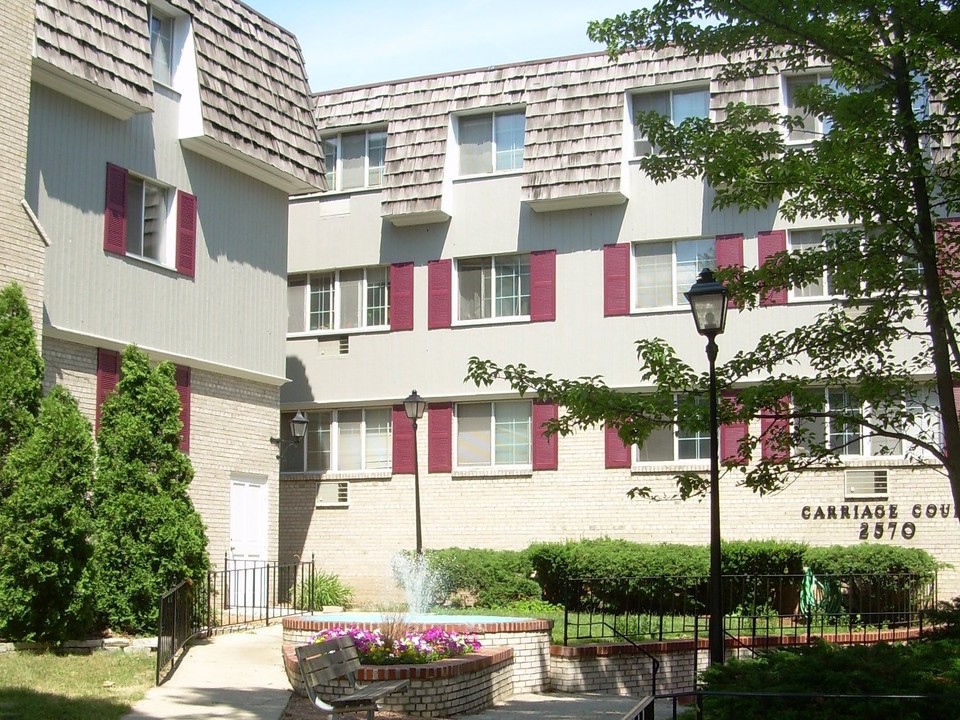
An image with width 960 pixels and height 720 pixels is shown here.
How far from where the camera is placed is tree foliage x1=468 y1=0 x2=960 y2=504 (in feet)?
42.9

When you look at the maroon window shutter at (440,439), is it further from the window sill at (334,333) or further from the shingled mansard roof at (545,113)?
the shingled mansard roof at (545,113)

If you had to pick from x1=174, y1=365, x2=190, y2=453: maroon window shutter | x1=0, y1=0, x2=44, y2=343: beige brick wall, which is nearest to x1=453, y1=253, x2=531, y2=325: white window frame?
x1=174, y1=365, x2=190, y2=453: maroon window shutter

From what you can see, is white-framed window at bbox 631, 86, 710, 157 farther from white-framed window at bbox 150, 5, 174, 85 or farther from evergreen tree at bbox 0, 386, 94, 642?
evergreen tree at bbox 0, 386, 94, 642

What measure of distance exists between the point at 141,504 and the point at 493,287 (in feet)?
35.3

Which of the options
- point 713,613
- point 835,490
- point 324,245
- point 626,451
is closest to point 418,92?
point 324,245

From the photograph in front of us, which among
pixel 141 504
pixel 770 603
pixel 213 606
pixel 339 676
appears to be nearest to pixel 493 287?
pixel 770 603

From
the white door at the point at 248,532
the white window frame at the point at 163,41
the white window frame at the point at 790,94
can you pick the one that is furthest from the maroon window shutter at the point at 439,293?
the white window frame at the point at 790,94

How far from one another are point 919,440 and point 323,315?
16586mm

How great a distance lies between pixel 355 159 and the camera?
28172 millimetres

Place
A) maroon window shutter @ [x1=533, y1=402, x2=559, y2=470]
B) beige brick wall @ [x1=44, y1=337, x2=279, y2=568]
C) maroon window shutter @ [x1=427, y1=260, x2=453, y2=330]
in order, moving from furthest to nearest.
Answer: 1. maroon window shutter @ [x1=427, y1=260, x2=453, y2=330]
2. maroon window shutter @ [x1=533, y1=402, x2=559, y2=470]
3. beige brick wall @ [x1=44, y1=337, x2=279, y2=568]

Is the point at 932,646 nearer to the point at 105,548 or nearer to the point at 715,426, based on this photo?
the point at 715,426

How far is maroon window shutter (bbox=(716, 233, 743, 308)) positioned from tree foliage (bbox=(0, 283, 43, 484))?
13.2 m

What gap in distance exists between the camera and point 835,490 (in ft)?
76.8

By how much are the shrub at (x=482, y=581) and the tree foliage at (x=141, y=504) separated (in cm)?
534
